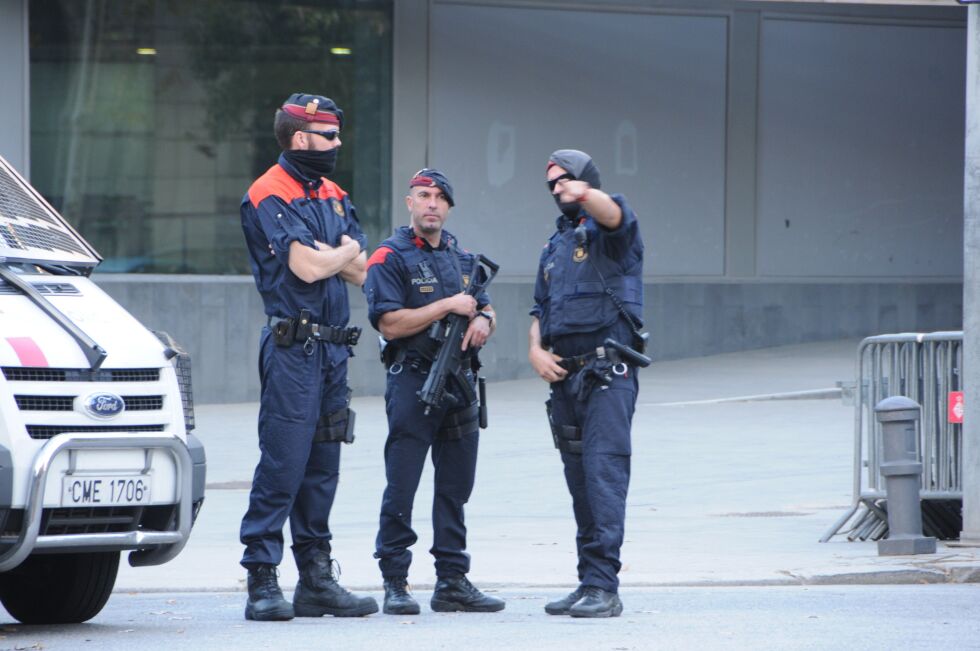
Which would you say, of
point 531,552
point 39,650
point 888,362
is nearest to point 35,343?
point 39,650

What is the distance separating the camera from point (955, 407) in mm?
9070

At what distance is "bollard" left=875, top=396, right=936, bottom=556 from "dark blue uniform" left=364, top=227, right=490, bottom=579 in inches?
98.9

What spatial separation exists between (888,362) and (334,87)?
11.4 meters

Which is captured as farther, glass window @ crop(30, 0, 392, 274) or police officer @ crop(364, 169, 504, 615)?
glass window @ crop(30, 0, 392, 274)

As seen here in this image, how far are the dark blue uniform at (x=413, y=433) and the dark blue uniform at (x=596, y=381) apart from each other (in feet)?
1.29

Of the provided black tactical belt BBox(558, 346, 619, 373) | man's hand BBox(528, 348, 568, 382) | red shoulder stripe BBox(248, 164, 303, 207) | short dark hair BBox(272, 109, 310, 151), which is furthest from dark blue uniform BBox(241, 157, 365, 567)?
black tactical belt BBox(558, 346, 619, 373)

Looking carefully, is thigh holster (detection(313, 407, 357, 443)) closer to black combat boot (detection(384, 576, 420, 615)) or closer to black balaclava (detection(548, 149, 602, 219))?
black combat boot (detection(384, 576, 420, 615))

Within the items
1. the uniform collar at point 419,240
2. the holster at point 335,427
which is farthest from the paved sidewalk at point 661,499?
the uniform collar at point 419,240

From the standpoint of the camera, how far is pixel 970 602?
24.5ft

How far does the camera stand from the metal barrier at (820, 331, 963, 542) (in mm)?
9109

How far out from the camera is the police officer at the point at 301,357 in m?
6.85

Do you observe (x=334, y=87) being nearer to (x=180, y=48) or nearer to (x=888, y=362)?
(x=180, y=48)

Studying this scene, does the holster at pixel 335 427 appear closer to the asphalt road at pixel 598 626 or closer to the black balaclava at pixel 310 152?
the asphalt road at pixel 598 626

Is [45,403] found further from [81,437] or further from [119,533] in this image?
[119,533]
